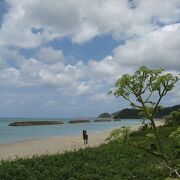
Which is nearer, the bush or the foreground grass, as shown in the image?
the bush

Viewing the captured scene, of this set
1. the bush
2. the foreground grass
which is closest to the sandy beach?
the foreground grass

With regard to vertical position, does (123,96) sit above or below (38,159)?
above

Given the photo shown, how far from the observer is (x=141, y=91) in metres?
3.78

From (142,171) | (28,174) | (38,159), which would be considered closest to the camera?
(28,174)

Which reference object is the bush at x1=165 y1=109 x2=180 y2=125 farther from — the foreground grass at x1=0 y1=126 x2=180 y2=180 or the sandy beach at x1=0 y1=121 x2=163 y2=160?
the sandy beach at x1=0 y1=121 x2=163 y2=160

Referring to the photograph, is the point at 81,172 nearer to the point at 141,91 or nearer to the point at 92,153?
the point at 92,153

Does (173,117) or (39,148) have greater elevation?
(173,117)

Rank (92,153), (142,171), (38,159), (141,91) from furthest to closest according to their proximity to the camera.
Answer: (92,153)
(38,159)
(142,171)
(141,91)

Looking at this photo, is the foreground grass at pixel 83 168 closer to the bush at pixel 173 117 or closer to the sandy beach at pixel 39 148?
the sandy beach at pixel 39 148

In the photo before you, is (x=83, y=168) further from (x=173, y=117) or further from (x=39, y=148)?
(x=39, y=148)

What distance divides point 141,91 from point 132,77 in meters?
0.15

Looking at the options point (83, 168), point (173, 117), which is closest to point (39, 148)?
point (83, 168)

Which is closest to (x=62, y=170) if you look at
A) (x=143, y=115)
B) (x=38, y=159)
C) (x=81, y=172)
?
(x=81, y=172)

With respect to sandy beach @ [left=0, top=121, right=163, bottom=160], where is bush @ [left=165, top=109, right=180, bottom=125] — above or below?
above
